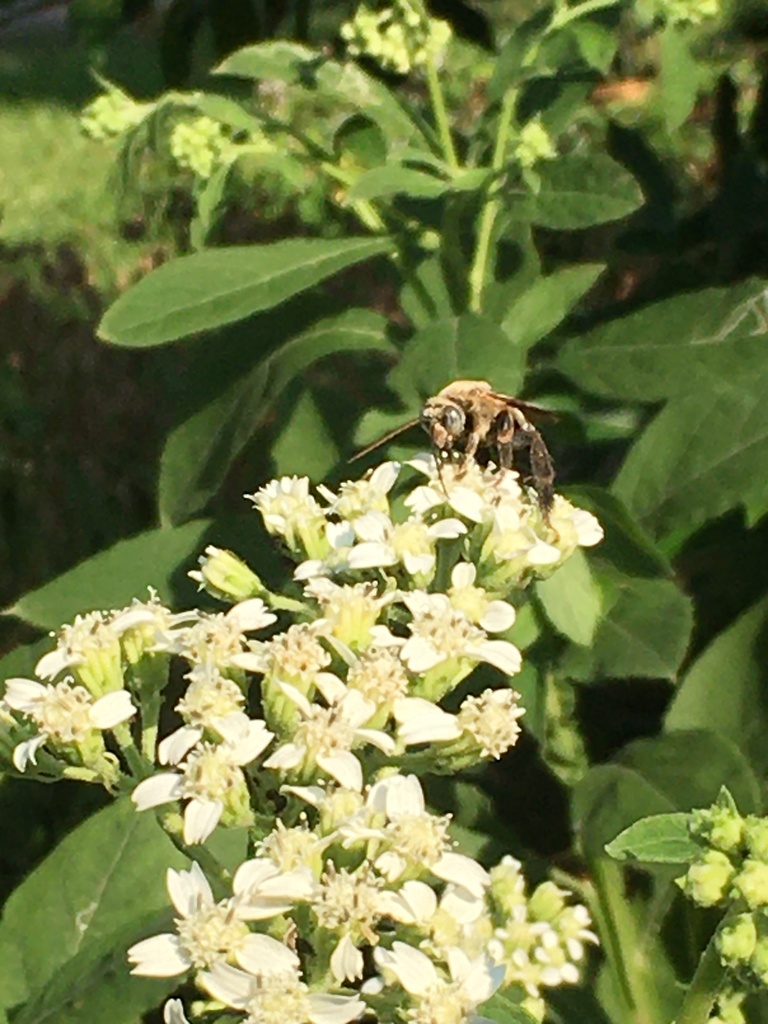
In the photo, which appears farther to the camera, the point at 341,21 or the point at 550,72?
the point at 341,21

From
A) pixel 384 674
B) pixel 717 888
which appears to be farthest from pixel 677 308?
pixel 717 888

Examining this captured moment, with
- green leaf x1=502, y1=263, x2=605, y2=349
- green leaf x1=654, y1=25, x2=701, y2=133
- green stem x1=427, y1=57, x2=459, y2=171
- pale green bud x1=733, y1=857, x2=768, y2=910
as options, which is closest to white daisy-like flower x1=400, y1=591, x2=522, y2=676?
pale green bud x1=733, y1=857, x2=768, y2=910

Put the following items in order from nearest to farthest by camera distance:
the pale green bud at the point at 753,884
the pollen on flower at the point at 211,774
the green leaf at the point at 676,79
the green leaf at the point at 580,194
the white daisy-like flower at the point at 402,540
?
the pale green bud at the point at 753,884
the pollen on flower at the point at 211,774
the white daisy-like flower at the point at 402,540
the green leaf at the point at 580,194
the green leaf at the point at 676,79

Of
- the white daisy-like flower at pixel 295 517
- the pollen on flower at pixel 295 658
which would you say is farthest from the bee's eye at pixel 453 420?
the pollen on flower at pixel 295 658

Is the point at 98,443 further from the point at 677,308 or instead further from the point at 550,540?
the point at 550,540

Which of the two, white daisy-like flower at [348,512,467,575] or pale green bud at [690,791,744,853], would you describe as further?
white daisy-like flower at [348,512,467,575]

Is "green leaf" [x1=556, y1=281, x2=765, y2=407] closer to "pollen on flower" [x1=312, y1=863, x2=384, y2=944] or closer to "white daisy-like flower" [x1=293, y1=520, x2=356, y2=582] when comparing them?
"white daisy-like flower" [x1=293, y1=520, x2=356, y2=582]

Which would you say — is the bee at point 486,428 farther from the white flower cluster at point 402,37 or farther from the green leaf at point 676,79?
the green leaf at point 676,79
